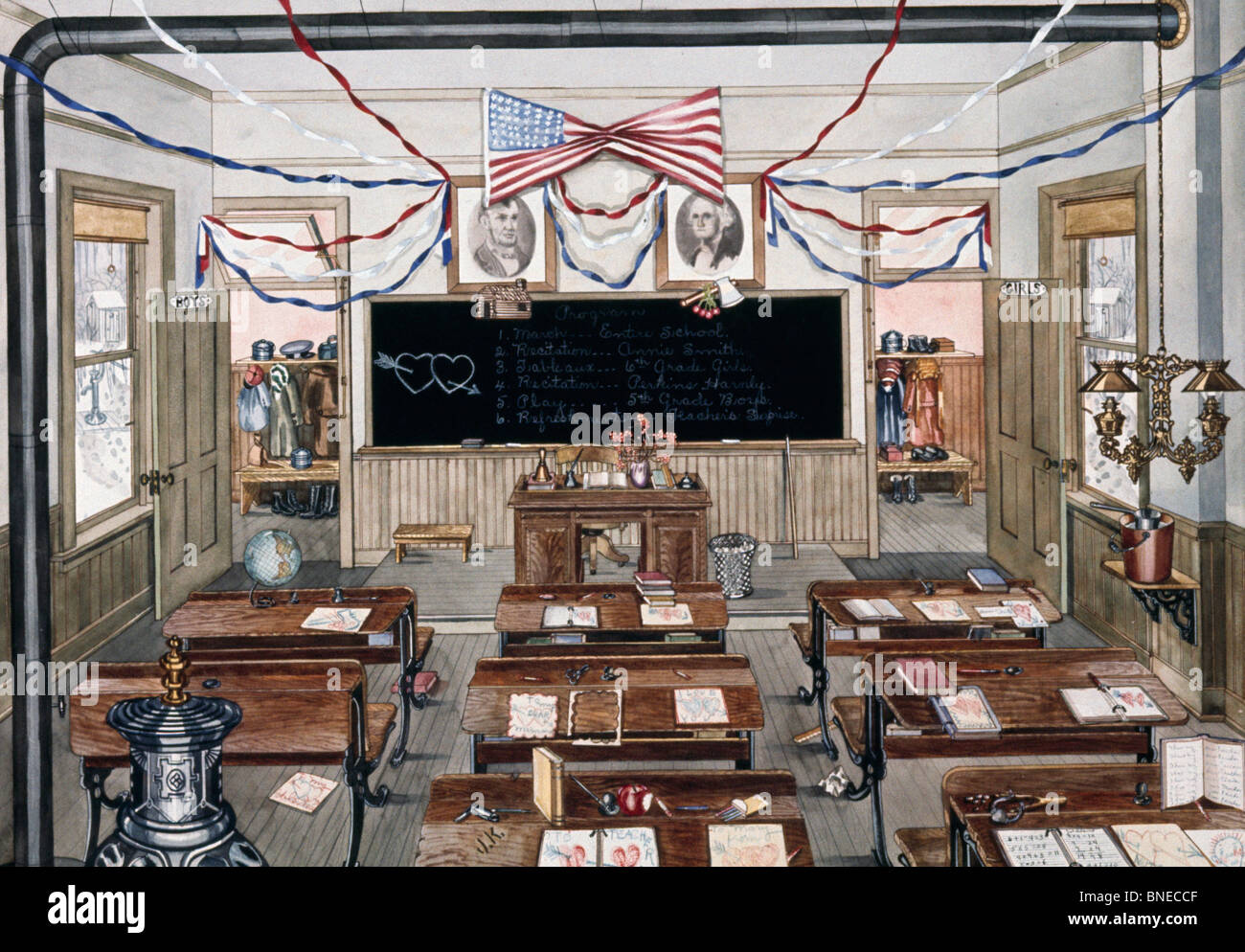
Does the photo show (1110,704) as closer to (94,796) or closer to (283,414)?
(94,796)

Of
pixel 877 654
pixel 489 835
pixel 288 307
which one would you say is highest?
pixel 288 307

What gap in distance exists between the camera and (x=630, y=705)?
12.4 ft

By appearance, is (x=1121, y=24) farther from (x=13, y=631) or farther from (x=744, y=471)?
(x=13, y=631)

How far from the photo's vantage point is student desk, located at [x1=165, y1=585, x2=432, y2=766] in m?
4.63

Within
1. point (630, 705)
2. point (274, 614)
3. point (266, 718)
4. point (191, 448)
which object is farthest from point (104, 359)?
point (630, 705)

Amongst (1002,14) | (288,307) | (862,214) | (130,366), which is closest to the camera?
(1002,14)

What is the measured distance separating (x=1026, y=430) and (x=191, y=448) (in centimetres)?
536

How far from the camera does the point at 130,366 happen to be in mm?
7098

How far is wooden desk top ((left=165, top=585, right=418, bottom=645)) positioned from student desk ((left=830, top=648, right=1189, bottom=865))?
197 cm

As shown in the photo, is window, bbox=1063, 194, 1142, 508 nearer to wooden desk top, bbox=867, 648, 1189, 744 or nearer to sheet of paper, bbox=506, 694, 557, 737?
wooden desk top, bbox=867, 648, 1189, 744

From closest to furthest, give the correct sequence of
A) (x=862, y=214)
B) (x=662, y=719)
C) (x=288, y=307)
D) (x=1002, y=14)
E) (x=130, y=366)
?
(x=662, y=719) < (x=1002, y=14) < (x=130, y=366) < (x=862, y=214) < (x=288, y=307)

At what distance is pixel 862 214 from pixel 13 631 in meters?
6.21

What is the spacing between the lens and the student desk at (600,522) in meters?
6.78

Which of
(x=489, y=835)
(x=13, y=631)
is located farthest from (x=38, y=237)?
(x=489, y=835)
